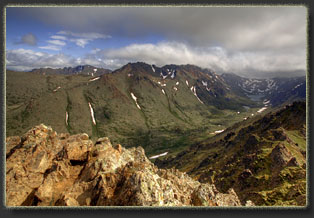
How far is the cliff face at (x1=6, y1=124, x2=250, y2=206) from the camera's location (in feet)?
38.0

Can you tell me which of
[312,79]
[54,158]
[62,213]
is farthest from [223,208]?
[54,158]

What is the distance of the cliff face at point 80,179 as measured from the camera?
11.6 meters

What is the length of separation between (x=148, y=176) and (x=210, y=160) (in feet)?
318

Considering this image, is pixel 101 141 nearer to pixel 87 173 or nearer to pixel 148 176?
pixel 87 173

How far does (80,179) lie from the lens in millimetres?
16156

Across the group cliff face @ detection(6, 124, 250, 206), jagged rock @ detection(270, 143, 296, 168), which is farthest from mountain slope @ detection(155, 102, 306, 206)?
cliff face @ detection(6, 124, 250, 206)

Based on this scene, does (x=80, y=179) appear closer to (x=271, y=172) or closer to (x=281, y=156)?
(x=271, y=172)

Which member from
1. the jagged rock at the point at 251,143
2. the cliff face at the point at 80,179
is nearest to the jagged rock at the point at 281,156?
the jagged rock at the point at 251,143

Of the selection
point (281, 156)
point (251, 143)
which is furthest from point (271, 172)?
point (251, 143)

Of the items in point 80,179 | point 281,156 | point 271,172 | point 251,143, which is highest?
point 80,179

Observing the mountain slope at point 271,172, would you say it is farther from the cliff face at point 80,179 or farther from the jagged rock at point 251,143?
the cliff face at point 80,179

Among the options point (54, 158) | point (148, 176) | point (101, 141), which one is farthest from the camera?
point (101, 141)

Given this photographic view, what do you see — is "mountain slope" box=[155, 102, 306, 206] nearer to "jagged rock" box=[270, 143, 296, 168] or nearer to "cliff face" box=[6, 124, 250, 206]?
"jagged rock" box=[270, 143, 296, 168]

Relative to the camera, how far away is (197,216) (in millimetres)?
7117
